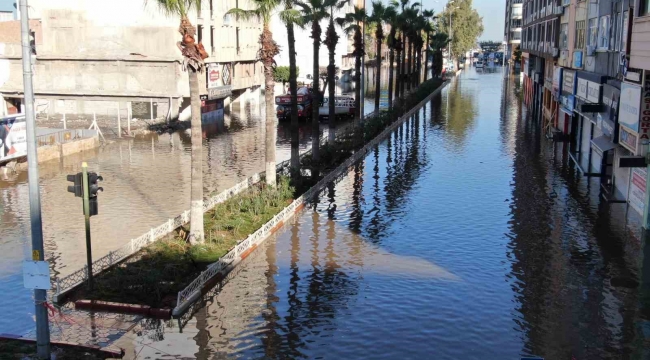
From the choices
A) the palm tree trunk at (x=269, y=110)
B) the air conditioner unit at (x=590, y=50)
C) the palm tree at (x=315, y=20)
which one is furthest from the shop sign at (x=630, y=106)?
the palm tree at (x=315, y=20)

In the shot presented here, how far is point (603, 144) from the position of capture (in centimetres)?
2886

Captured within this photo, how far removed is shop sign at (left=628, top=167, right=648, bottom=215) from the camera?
24.0m

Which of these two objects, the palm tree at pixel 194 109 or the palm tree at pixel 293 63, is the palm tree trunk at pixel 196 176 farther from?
the palm tree at pixel 293 63

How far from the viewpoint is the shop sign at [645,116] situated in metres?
22.5

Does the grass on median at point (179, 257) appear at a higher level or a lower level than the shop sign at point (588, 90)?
lower

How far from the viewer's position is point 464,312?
16.3m

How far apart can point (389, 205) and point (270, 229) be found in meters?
6.55

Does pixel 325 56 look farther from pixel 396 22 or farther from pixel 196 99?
pixel 196 99

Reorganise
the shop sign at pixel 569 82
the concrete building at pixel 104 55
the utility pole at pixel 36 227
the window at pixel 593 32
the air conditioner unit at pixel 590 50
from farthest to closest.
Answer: the concrete building at pixel 104 55 → the shop sign at pixel 569 82 → the air conditioner unit at pixel 590 50 → the window at pixel 593 32 → the utility pole at pixel 36 227

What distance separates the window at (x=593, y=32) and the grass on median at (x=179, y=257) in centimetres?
1830

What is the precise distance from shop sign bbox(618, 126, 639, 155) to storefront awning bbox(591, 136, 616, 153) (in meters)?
1.40

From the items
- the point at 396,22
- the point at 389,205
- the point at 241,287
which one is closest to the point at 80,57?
the point at 396,22

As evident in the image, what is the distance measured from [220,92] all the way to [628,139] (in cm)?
3732

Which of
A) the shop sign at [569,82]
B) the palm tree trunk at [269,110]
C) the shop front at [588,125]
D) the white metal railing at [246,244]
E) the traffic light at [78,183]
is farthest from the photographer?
the shop sign at [569,82]
